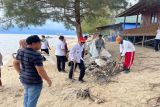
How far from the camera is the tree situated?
19.5m

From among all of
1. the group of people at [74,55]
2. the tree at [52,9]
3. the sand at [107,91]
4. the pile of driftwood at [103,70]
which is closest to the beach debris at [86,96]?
the sand at [107,91]

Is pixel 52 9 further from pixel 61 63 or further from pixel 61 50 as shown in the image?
pixel 61 50

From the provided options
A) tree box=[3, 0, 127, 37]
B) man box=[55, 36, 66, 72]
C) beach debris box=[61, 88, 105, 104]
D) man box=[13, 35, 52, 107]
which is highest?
tree box=[3, 0, 127, 37]

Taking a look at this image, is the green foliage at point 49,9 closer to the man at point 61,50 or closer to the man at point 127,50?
the man at point 61,50

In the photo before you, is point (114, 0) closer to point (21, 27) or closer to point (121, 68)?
point (21, 27)

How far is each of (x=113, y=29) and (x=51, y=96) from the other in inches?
1273

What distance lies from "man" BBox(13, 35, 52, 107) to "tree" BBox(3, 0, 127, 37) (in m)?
12.4

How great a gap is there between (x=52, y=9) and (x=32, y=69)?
1409cm

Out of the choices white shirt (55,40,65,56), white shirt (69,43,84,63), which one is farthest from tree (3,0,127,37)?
white shirt (69,43,84,63)

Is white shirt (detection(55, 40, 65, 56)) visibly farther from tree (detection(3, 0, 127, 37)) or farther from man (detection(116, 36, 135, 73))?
tree (detection(3, 0, 127, 37))

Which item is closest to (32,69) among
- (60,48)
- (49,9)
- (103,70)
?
(103,70)

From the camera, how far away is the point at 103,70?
13.3 meters

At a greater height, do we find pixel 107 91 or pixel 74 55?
pixel 74 55

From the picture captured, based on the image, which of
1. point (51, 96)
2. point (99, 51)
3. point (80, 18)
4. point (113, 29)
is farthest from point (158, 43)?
point (113, 29)
